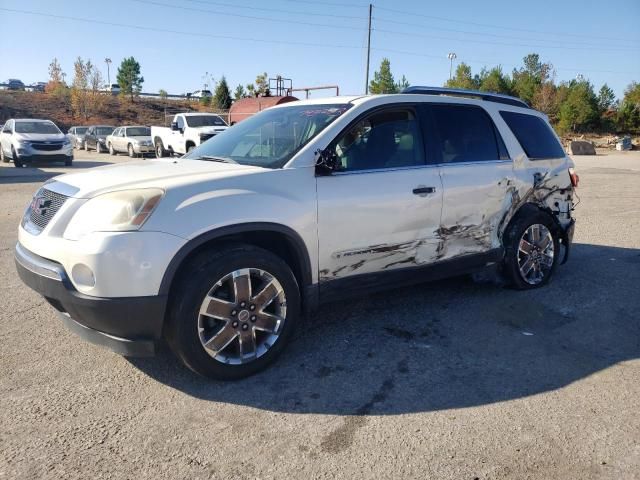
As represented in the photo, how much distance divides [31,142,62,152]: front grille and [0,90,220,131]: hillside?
37167 mm

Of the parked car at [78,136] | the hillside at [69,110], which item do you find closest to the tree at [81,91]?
the hillside at [69,110]

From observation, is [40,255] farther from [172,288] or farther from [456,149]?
[456,149]

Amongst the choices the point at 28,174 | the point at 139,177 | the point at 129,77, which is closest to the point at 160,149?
the point at 28,174

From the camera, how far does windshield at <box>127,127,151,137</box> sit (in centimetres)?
2455

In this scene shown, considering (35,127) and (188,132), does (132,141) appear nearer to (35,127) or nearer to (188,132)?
(188,132)

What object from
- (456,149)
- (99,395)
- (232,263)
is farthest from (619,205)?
(99,395)

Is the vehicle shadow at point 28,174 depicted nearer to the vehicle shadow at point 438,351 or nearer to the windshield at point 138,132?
the windshield at point 138,132

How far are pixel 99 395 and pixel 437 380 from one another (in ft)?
6.84

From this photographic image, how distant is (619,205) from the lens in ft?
35.2

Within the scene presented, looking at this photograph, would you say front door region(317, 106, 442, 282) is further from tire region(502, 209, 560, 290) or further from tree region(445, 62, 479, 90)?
tree region(445, 62, 479, 90)

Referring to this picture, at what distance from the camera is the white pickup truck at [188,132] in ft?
62.4

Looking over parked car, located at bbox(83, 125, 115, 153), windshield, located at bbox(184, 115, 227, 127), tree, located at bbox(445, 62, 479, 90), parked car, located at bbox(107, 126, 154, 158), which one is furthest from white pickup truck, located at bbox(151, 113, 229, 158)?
tree, located at bbox(445, 62, 479, 90)

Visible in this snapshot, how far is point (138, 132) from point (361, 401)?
79.4 ft

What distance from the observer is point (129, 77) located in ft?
229
